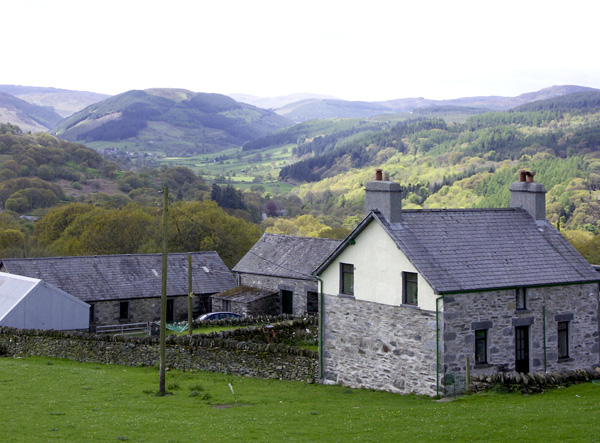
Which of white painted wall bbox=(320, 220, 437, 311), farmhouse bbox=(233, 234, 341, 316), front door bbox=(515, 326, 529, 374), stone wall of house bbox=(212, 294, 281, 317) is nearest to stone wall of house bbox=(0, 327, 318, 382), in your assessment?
white painted wall bbox=(320, 220, 437, 311)

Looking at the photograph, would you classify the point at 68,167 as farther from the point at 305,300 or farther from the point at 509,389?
the point at 509,389

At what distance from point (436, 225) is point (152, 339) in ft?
44.5

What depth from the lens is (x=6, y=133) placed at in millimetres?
175125

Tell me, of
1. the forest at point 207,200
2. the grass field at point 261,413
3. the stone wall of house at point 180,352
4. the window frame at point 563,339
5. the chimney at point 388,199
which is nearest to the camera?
the grass field at point 261,413

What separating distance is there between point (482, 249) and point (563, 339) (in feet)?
14.4

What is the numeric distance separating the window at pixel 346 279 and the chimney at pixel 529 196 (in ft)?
24.0

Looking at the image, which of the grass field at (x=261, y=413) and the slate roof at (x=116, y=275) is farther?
the slate roof at (x=116, y=275)

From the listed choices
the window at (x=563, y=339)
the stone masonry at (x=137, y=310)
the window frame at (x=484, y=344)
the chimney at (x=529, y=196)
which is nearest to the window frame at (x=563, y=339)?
the window at (x=563, y=339)

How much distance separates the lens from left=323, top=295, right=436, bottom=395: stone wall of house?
22766 millimetres

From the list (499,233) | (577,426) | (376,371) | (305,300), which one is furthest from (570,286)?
(305,300)

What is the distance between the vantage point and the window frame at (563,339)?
24.9 meters

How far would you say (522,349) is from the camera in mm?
24094

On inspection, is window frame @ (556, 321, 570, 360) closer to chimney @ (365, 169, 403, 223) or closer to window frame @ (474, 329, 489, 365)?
window frame @ (474, 329, 489, 365)

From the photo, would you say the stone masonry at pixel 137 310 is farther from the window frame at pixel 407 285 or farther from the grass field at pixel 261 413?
the window frame at pixel 407 285
